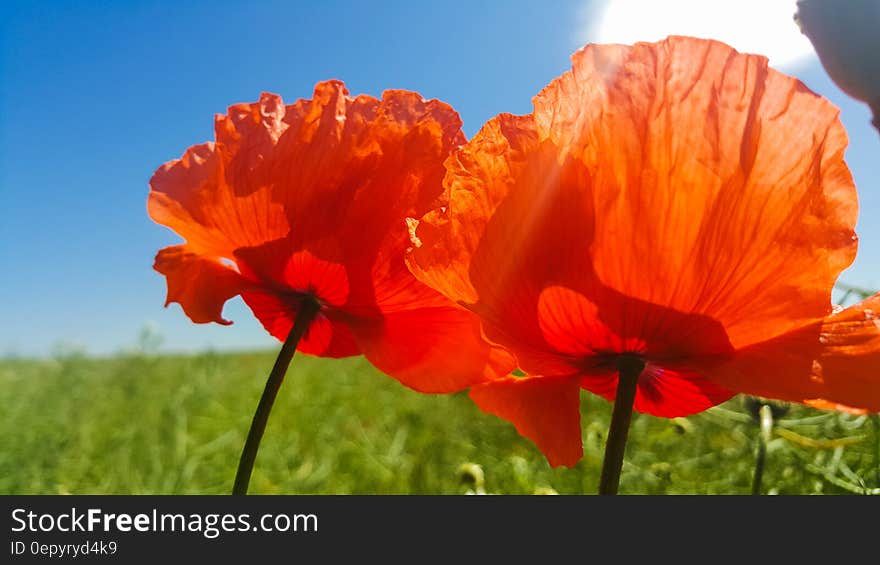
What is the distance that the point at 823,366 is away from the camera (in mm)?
211

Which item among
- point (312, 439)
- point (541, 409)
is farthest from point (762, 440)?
point (312, 439)

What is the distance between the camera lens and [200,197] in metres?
0.32

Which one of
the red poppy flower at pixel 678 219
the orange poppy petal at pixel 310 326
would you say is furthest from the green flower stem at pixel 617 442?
the orange poppy petal at pixel 310 326

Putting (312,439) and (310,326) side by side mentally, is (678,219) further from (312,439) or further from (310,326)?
(312,439)

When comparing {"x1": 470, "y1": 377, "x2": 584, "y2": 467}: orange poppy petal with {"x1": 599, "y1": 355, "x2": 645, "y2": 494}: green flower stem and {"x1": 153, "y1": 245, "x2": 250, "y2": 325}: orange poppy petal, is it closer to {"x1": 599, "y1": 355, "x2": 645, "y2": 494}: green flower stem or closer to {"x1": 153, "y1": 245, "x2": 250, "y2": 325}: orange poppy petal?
Result: {"x1": 599, "y1": 355, "x2": 645, "y2": 494}: green flower stem

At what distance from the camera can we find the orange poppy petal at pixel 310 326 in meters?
0.35

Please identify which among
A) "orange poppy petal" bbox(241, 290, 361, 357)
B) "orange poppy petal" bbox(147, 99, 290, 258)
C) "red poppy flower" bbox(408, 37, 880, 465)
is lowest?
"red poppy flower" bbox(408, 37, 880, 465)

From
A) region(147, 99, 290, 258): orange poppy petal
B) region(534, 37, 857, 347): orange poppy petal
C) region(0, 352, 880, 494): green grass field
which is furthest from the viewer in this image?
region(0, 352, 880, 494): green grass field

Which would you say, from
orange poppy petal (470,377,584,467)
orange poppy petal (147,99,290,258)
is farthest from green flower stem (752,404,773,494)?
orange poppy petal (147,99,290,258)

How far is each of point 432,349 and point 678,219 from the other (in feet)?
0.39

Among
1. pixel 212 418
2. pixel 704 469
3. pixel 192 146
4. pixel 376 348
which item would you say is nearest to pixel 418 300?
pixel 376 348

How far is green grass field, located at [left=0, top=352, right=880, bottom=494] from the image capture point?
598 mm
